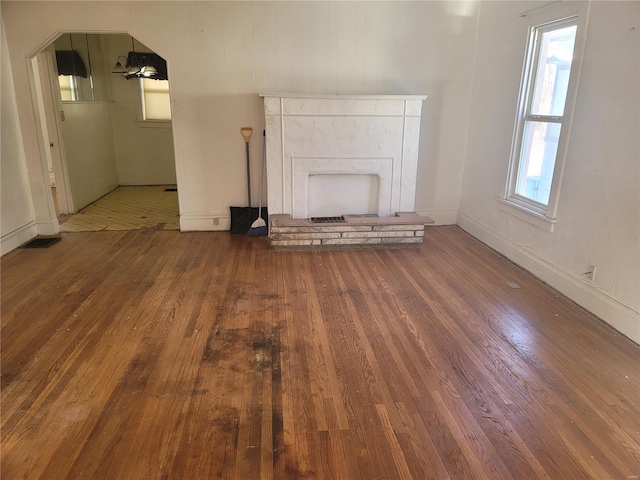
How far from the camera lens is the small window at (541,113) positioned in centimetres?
358

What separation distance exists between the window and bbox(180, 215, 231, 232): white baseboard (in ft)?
10.3

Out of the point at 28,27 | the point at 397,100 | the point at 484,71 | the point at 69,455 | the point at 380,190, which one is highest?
the point at 28,27

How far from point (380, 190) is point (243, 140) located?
165 centimetres

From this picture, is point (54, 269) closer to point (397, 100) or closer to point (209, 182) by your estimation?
point (209, 182)

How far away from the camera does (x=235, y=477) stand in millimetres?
1788

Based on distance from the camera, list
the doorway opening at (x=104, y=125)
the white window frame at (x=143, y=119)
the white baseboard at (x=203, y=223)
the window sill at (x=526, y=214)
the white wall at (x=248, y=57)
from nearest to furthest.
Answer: the window sill at (x=526, y=214) < the white wall at (x=248, y=57) < the white baseboard at (x=203, y=223) < the doorway opening at (x=104, y=125) < the white window frame at (x=143, y=119)

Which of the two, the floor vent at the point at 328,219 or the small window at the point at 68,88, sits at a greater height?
the small window at the point at 68,88

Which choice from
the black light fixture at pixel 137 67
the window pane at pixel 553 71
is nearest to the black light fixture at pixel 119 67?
the black light fixture at pixel 137 67

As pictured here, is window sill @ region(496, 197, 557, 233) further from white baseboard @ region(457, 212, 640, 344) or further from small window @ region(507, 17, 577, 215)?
white baseboard @ region(457, 212, 640, 344)

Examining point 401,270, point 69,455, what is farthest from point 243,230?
point 69,455

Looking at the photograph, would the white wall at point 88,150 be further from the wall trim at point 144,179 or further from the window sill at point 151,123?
the window sill at point 151,123

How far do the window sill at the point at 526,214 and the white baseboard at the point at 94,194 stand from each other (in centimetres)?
535

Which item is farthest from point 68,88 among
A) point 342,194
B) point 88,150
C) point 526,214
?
point 526,214

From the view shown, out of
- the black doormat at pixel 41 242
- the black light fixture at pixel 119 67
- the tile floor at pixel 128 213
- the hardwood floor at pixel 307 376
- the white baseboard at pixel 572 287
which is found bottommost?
the hardwood floor at pixel 307 376
